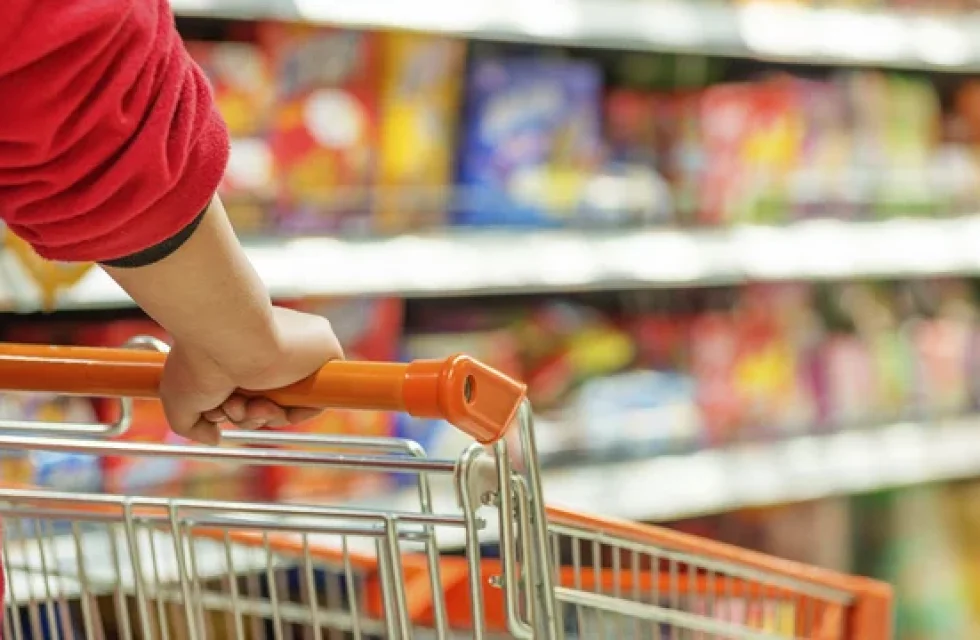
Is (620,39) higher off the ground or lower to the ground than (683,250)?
higher

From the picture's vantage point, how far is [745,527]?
2426 millimetres

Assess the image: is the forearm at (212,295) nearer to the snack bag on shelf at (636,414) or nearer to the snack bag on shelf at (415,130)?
the snack bag on shelf at (415,130)

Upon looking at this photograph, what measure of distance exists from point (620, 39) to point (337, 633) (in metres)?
1.05

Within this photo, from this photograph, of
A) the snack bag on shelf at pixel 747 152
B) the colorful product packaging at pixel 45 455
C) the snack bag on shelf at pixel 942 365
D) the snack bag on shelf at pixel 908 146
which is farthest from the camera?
the snack bag on shelf at pixel 942 365

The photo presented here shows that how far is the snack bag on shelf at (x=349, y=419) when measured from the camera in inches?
64.7

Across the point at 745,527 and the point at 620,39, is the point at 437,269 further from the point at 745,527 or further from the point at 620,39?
the point at 745,527

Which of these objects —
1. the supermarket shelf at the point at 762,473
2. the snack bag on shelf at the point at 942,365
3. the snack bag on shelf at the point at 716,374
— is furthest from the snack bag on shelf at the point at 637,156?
the snack bag on shelf at the point at 942,365

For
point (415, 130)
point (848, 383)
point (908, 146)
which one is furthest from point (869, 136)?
point (415, 130)

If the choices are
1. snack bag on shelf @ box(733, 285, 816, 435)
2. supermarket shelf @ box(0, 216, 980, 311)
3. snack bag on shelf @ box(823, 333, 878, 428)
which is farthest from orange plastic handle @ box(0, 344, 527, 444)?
snack bag on shelf @ box(823, 333, 878, 428)

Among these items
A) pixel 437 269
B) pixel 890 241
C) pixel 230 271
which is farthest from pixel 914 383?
pixel 230 271

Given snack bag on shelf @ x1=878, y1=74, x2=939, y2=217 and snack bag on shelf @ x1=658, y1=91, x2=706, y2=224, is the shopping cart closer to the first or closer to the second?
snack bag on shelf @ x1=658, y1=91, x2=706, y2=224

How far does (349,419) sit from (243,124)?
0.44m

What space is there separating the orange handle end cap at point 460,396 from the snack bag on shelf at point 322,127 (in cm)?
100

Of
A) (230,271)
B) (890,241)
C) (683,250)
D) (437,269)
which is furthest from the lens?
(890,241)
